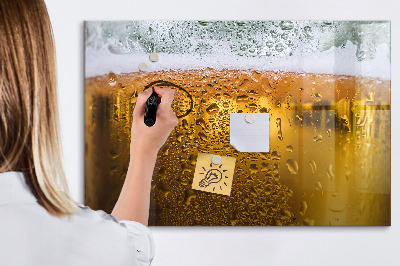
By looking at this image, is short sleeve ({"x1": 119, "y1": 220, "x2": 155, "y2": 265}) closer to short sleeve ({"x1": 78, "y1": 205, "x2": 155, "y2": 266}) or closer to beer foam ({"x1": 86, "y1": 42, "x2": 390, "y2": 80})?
short sleeve ({"x1": 78, "y1": 205, "x2": 155, "y2": 266})

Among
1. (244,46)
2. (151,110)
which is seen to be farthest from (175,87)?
(151,110)

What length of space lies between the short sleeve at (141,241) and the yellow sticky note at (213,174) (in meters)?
0.69

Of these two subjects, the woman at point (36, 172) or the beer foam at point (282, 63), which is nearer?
the woman at point (36, 172)

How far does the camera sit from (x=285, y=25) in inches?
47.6

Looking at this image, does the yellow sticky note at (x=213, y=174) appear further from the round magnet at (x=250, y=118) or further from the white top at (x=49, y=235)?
the white top at (x=49, y=235)

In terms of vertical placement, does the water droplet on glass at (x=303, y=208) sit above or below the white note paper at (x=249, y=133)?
below

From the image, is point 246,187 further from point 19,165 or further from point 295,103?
point 19,165

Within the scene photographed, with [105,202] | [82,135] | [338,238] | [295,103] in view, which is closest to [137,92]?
[82,135]

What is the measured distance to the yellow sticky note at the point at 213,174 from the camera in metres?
1.21

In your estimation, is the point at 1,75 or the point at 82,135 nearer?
the point at 1,75

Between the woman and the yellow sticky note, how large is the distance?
0.72 meters

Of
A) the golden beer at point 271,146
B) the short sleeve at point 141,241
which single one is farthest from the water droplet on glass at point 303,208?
the short sleeve at point 141,241

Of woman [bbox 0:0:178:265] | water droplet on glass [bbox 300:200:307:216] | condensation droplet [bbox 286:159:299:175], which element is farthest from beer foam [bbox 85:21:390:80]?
woman [bbox 0:0:178:265]

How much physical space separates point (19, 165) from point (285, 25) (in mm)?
933
